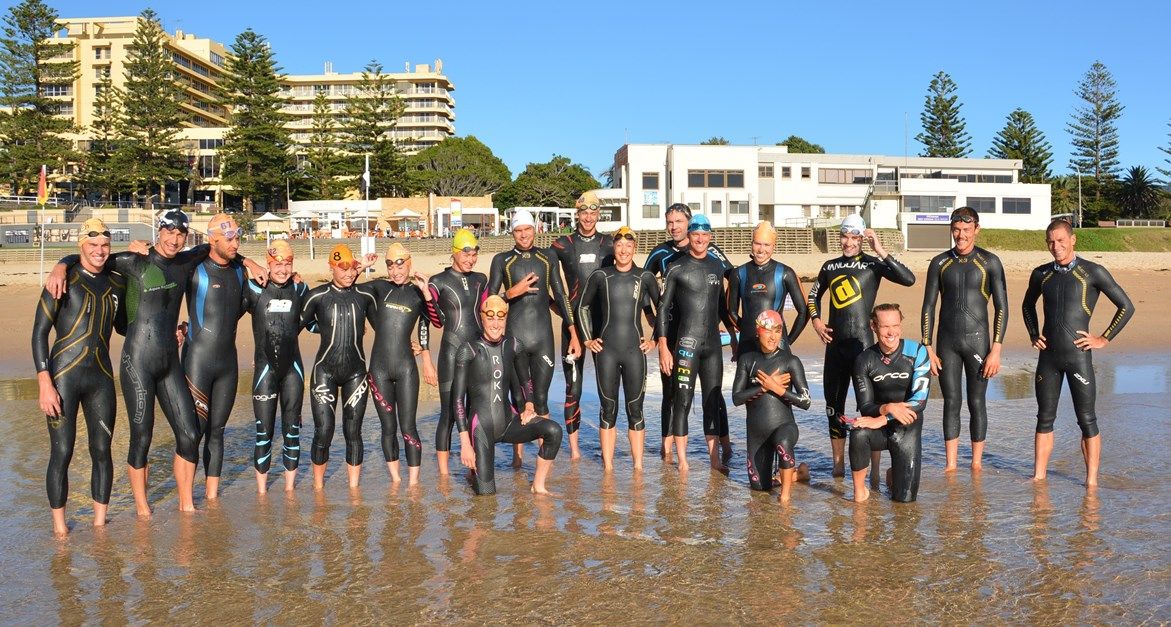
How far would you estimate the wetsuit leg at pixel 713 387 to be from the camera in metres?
7.57

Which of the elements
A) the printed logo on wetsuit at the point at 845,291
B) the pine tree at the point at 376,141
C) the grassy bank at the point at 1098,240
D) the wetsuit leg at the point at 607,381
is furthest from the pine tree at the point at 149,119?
the printed logo on wetsuit at the point at 845,291

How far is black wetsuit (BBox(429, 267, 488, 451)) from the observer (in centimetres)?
751

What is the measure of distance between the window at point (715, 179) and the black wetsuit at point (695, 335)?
48.9 metres

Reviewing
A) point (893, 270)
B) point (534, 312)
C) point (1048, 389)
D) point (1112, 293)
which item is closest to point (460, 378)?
point (534, 312)

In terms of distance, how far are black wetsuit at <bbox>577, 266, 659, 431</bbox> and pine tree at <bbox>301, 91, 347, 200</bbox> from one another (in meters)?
60.1

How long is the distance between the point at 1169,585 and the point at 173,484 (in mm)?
6940

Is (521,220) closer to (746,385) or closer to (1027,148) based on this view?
(746,385)

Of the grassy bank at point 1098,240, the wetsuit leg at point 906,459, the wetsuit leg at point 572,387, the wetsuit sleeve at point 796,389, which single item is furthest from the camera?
the grassy bank at point 1098,240

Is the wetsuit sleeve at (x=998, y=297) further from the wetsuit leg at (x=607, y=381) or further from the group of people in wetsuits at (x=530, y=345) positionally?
the wetsuit leg at (x=607, y=381)

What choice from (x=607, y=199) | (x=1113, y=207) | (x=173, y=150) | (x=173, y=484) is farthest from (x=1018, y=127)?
(x=173, y=484)

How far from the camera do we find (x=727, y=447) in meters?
7.90

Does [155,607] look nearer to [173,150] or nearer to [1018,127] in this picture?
[173,150]

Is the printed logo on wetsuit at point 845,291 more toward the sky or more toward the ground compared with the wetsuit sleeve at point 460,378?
more toward the sky

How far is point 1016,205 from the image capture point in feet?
192
